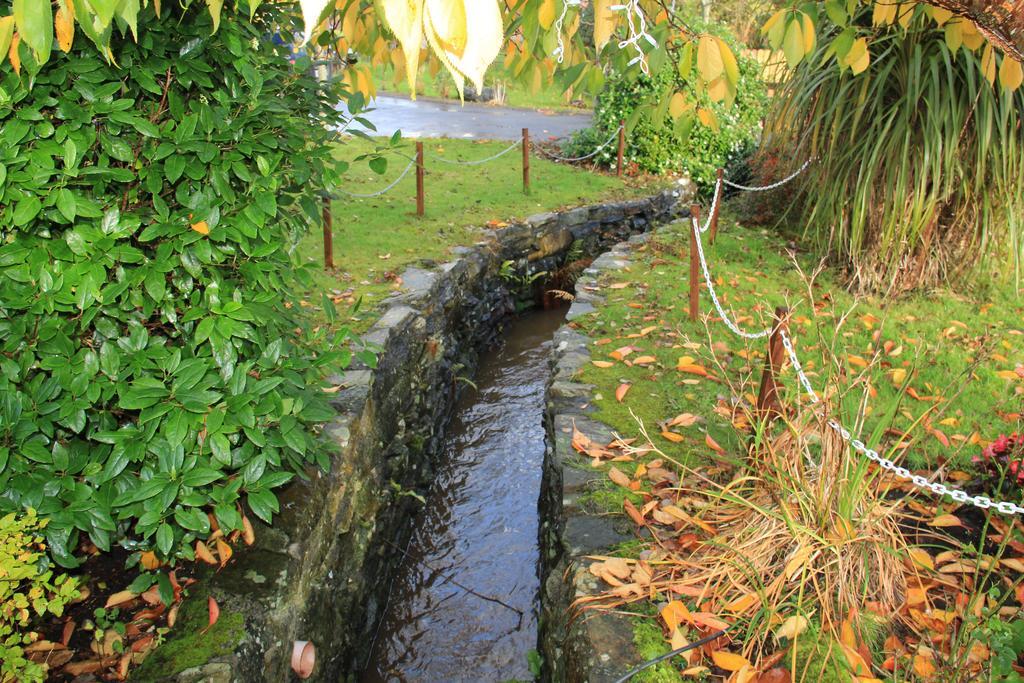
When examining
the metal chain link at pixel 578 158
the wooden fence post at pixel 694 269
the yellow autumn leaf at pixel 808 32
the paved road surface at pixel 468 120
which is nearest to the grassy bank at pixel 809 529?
the wooden fence post at pixel 694 269

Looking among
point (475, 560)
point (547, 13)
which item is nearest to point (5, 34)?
point (547, 13)

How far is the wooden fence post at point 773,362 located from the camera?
271 centimetres

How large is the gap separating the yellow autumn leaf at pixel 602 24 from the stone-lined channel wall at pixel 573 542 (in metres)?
1.80

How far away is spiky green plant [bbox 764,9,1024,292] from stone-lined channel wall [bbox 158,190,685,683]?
308 cm

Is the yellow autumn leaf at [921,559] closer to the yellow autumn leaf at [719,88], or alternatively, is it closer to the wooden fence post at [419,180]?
the yellow autumn leaf at [719,88]

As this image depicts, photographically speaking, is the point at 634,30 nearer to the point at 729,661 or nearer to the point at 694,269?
the point at 729,661

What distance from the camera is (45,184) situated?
87.7 inches

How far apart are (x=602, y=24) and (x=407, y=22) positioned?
3.02 feet

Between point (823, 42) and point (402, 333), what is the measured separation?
425 cm

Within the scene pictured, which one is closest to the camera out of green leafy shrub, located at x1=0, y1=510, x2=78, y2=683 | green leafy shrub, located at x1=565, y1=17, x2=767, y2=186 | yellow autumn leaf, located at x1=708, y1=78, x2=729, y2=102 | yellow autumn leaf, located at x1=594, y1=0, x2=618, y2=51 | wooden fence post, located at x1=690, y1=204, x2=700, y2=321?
yellow autumn leaf, located at x1=594, y1=0, x2=618, y2=51

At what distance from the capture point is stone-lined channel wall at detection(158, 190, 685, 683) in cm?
255

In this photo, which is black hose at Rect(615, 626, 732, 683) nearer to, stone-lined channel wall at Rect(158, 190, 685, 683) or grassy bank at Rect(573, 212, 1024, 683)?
grassy bank at Rect(573, 212, 1024, 683)

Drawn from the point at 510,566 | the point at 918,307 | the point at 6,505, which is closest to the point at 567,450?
the point at 510,566

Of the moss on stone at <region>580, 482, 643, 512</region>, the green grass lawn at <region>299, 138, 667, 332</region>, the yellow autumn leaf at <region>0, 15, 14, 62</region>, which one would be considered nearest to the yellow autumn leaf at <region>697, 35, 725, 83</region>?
the yellow autumn leaf at <region>0, 15, 14, 62</region>
